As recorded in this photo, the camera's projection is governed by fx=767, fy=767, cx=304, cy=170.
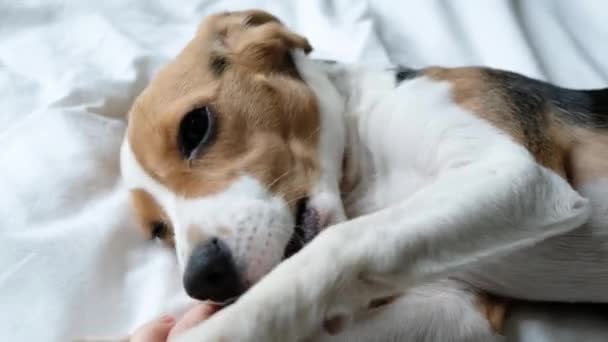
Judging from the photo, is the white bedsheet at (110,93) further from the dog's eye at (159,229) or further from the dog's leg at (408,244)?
the dog's leg at (408,244)

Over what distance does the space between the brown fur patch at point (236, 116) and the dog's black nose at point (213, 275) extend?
17cm

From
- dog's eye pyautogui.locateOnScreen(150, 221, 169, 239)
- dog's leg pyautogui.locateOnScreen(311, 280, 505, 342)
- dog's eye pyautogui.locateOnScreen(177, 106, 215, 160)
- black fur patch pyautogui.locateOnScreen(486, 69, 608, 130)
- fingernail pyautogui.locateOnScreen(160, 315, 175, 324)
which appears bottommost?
dog's eye pyautogui.locateOnScreen(150, 221, 169, 239)

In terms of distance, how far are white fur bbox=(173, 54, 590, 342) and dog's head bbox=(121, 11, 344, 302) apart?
10 cm

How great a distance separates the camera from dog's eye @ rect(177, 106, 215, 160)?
65.7 inches

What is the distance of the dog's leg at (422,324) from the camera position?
59.5 inches

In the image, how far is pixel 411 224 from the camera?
1336mm

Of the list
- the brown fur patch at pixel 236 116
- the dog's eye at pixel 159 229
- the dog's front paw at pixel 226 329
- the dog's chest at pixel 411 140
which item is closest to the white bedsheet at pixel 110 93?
the dog's eye at pixel 159 229

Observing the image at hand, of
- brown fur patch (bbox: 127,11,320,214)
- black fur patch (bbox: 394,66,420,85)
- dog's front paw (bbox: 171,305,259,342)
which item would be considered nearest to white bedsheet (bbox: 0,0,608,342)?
brown fur patch (bbox: 127,11,320,214)

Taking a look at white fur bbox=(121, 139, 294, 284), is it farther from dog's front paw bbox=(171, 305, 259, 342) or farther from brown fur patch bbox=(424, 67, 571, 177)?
brown fur patch bbox=(424, 67, 571, 177)

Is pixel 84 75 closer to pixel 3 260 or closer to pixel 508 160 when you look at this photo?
pixel 3 260

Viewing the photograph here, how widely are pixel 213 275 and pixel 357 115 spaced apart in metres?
0.66

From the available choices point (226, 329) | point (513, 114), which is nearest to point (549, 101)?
point (513, 114)

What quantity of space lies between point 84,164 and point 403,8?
55.5 inches

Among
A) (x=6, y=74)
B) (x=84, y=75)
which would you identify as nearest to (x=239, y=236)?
(x=84, y=75)
